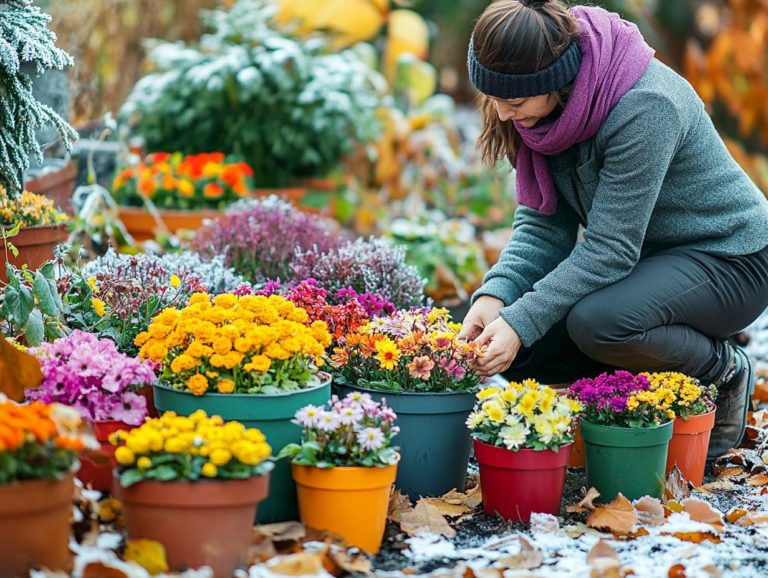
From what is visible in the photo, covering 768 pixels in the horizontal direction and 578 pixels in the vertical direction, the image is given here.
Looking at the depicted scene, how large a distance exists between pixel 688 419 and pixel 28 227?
178cm

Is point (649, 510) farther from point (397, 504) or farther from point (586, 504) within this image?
point (397, 504)

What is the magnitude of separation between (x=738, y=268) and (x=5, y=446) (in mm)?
1882

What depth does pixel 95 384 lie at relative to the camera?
2.00 metres

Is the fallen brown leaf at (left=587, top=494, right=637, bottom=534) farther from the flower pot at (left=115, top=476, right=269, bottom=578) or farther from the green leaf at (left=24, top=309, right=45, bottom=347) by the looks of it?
the green leaf at (left=24, top=309, right=45, bottom=347)

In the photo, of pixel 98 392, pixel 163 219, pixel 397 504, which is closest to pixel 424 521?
pixel 397 504

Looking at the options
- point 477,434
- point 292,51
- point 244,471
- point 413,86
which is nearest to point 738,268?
point 477,434

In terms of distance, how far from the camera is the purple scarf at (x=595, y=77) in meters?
2.36

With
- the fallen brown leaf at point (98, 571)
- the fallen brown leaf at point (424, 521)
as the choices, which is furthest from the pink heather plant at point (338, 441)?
the fallen brown leaf at point (98, 571)

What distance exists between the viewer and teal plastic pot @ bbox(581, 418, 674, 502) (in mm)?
2268

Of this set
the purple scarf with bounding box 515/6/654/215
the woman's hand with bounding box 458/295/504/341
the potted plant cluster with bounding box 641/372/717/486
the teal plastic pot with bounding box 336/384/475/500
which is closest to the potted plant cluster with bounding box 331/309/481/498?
the teal plastic pot with bounding box 336/384/475/500

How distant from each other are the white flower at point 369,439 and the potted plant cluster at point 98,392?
18.3 inches

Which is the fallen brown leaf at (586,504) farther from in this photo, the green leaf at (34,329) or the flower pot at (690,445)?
the green leaf at (34,329)

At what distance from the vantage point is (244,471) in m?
1.73

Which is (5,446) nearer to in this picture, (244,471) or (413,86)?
(244,471)
